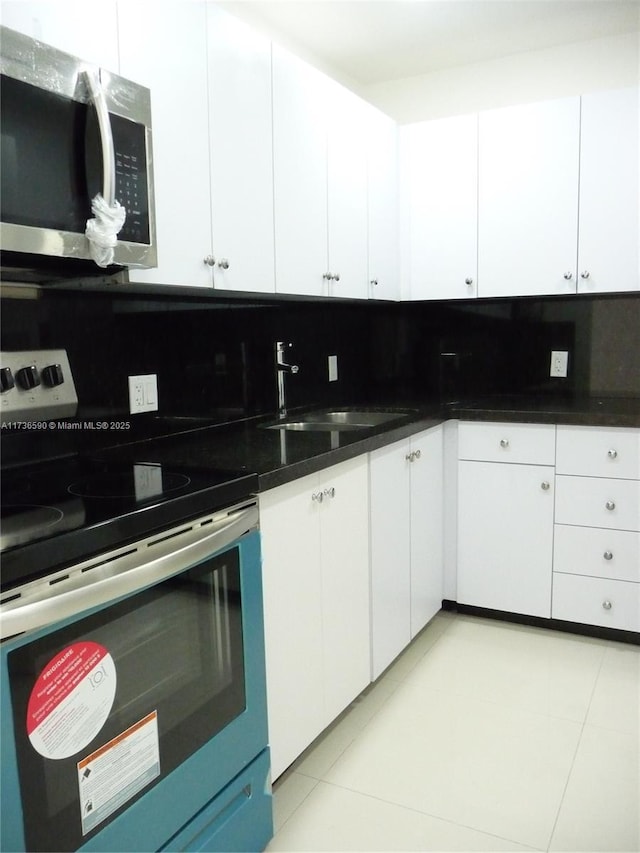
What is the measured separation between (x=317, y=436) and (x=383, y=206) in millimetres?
1312

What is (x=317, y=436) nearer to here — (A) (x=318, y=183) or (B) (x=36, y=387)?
(B) (x=36, y=387)

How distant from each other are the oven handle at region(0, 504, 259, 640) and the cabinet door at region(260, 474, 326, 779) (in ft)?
0.53

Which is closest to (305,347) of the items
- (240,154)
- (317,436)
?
(317,436)

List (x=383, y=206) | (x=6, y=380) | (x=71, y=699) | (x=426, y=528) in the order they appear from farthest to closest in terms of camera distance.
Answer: (x=383, y=206) → (x=426, y=528) → (x=6, y=380) → (x=71, y=699)

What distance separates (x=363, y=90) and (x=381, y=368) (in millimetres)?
1385

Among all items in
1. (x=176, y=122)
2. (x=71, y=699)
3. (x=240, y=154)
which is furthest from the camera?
(x=240, y=154)

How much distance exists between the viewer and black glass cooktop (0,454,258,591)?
1.06m

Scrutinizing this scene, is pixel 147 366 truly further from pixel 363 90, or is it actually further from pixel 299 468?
pixel 363 90

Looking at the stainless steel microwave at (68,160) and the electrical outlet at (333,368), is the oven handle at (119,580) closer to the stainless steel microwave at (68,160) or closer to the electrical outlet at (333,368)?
the stainless steel microwave at (68,160)

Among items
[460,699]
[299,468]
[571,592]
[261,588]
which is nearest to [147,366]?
[299,468]

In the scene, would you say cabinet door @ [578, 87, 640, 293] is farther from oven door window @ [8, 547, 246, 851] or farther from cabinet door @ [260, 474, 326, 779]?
oven door window @ [8, 547, 246, 851]

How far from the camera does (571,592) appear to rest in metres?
2.67

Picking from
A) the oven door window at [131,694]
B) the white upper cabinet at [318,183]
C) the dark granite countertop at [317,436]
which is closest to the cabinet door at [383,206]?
the white upper cabinet at [318,183]

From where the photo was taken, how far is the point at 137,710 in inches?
48.9
